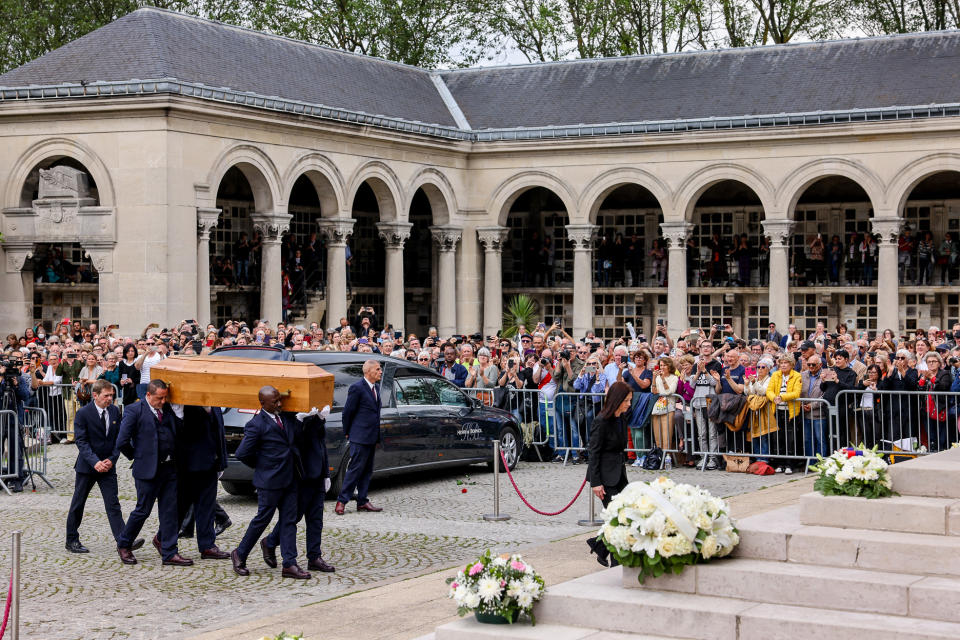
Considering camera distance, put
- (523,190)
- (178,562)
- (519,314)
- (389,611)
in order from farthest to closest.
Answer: (523,190) → (519,314) → (178,562) → (389,611)

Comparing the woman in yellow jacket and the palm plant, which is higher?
the palm plant

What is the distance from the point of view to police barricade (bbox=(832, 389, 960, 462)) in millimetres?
16812

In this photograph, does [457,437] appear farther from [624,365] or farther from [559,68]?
[559,68]

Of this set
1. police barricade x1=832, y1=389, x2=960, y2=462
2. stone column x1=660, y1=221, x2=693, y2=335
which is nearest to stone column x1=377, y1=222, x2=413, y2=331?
stone column x1=660, y1=221, x2=693, y2=335

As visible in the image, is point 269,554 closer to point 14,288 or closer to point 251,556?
point 251,556

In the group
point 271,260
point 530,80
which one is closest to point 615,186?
point 530,80

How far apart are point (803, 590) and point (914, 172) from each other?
24967mm

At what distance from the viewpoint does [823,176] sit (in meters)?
33.4

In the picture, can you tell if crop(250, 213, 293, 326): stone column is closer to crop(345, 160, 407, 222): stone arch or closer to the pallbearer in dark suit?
crop(345, 160, 407, 222): stone arch

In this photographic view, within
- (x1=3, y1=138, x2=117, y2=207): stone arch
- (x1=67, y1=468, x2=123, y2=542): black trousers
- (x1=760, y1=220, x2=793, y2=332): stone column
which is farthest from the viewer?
(x1=760, y1=220, x2=793, y2=332): stone column

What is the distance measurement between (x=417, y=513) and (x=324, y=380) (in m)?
3.71

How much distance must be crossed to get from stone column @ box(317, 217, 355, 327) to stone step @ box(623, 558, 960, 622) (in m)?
23.8

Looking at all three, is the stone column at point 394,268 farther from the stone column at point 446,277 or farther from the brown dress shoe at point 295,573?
the brown dress shoe at point 295,573

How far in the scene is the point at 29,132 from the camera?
2962 cm
